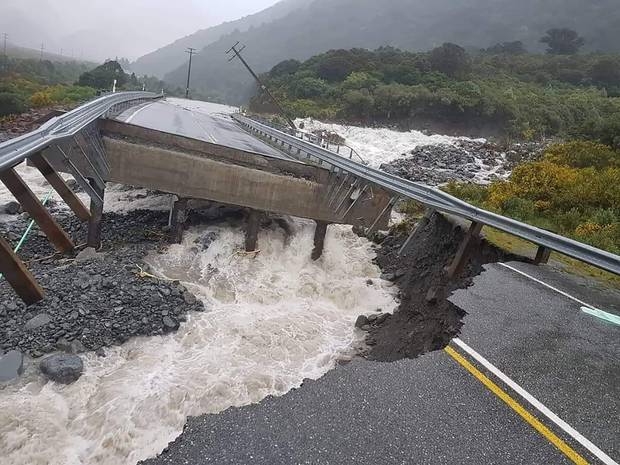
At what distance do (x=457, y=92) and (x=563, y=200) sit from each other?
41955 millimetres

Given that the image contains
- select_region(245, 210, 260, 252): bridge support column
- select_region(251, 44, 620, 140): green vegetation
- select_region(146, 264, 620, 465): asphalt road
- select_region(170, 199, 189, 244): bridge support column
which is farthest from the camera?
select_region(251, 44, 620, 140): green vegetation

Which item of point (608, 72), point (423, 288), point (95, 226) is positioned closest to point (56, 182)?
point (95, 226)

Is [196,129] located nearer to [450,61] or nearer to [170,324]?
[170,324]

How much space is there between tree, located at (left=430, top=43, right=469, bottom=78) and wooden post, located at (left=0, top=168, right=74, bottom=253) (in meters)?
74.1

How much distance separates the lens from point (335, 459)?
347 centimetres

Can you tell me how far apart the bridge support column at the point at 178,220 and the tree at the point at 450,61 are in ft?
223

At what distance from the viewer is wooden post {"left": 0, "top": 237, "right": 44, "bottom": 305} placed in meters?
4.17

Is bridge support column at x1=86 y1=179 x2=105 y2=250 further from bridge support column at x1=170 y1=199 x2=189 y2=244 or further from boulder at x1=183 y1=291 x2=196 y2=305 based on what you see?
boulder at x1=183 y1=291 x2=196 y2=305

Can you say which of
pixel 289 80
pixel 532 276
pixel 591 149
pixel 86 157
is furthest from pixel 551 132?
pixel 86 157

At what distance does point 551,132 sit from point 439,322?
4803cm

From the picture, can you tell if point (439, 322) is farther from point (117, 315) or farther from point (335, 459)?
point (117, 315)

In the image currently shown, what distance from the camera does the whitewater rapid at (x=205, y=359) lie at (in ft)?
18.6

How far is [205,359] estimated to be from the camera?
7637 mm

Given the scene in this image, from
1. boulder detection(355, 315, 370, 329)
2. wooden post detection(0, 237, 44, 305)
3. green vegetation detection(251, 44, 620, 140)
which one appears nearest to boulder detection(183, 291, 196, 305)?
boulder detection(355, 315, 370, 329)
